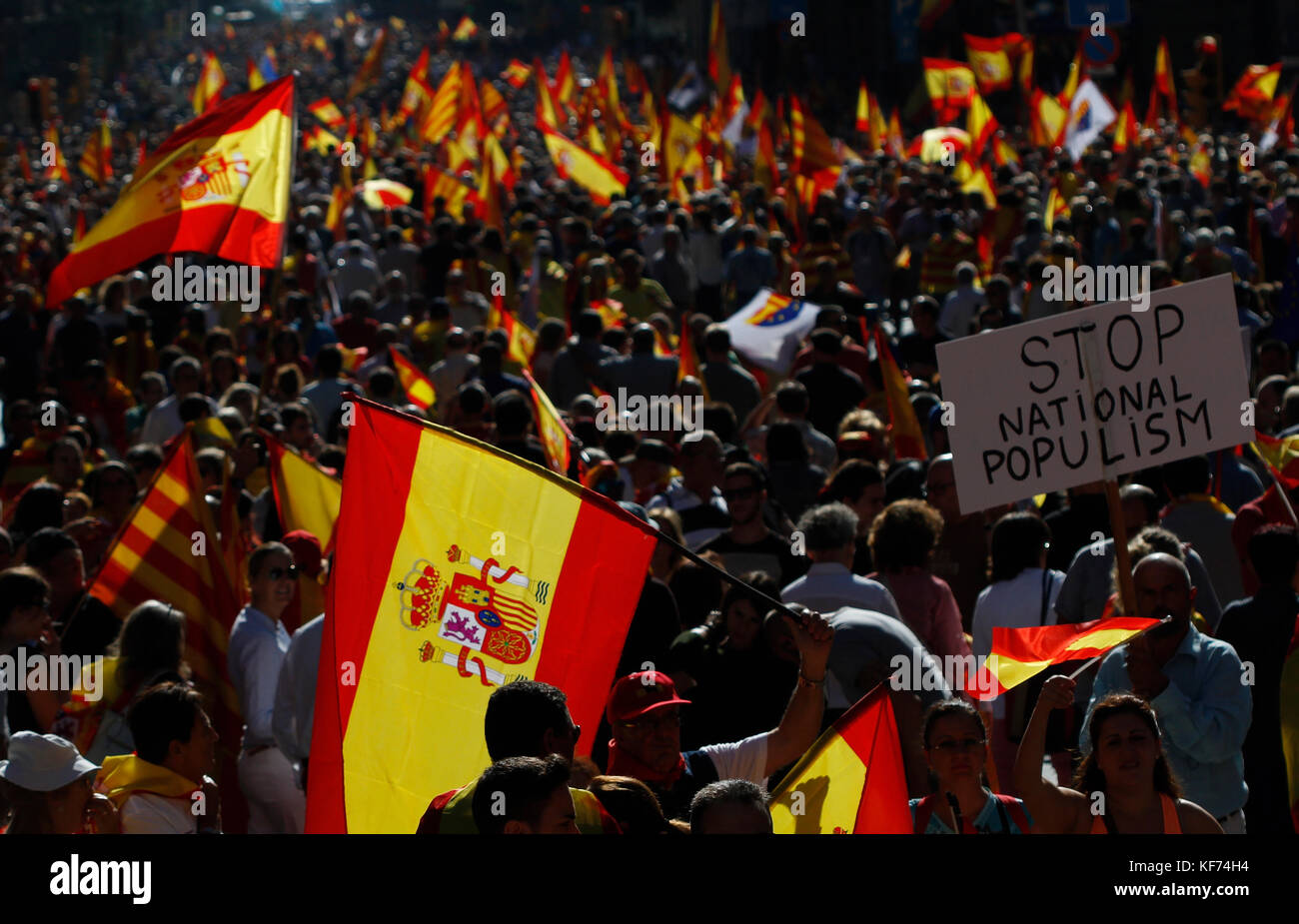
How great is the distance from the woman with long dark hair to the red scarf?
0.82 meters

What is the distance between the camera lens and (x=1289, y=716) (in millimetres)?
5328

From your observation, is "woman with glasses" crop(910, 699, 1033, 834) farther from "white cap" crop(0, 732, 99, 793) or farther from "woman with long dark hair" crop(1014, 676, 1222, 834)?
"white cap" crop(0, 732, 99, 793)

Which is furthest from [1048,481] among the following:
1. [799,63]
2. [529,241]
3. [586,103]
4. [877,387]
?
[799,63]

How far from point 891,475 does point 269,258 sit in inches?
115

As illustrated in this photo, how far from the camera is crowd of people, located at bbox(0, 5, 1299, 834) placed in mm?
4910

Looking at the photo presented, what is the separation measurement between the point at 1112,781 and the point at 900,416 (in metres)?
5.45

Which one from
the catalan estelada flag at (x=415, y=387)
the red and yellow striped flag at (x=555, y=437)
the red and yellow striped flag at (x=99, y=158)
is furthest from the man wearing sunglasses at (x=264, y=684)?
the red and yellow striped flag at (x=99, y=158)

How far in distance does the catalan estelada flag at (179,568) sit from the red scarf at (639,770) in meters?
2.33

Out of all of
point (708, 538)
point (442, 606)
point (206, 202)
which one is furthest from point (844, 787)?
point (206, 202)

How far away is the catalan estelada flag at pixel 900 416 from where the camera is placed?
33.5 feet

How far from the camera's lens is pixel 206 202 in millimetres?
9656

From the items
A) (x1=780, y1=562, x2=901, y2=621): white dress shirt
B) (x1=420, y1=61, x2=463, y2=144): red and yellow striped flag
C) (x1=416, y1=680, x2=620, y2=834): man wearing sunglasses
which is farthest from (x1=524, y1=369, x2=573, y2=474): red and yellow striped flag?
(x1=420, y1=61, x2=463, y2=144): red and yellow striped flag

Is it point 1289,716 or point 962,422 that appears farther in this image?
point 962,422

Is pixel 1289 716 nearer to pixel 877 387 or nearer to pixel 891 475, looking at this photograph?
pixel 891 475
